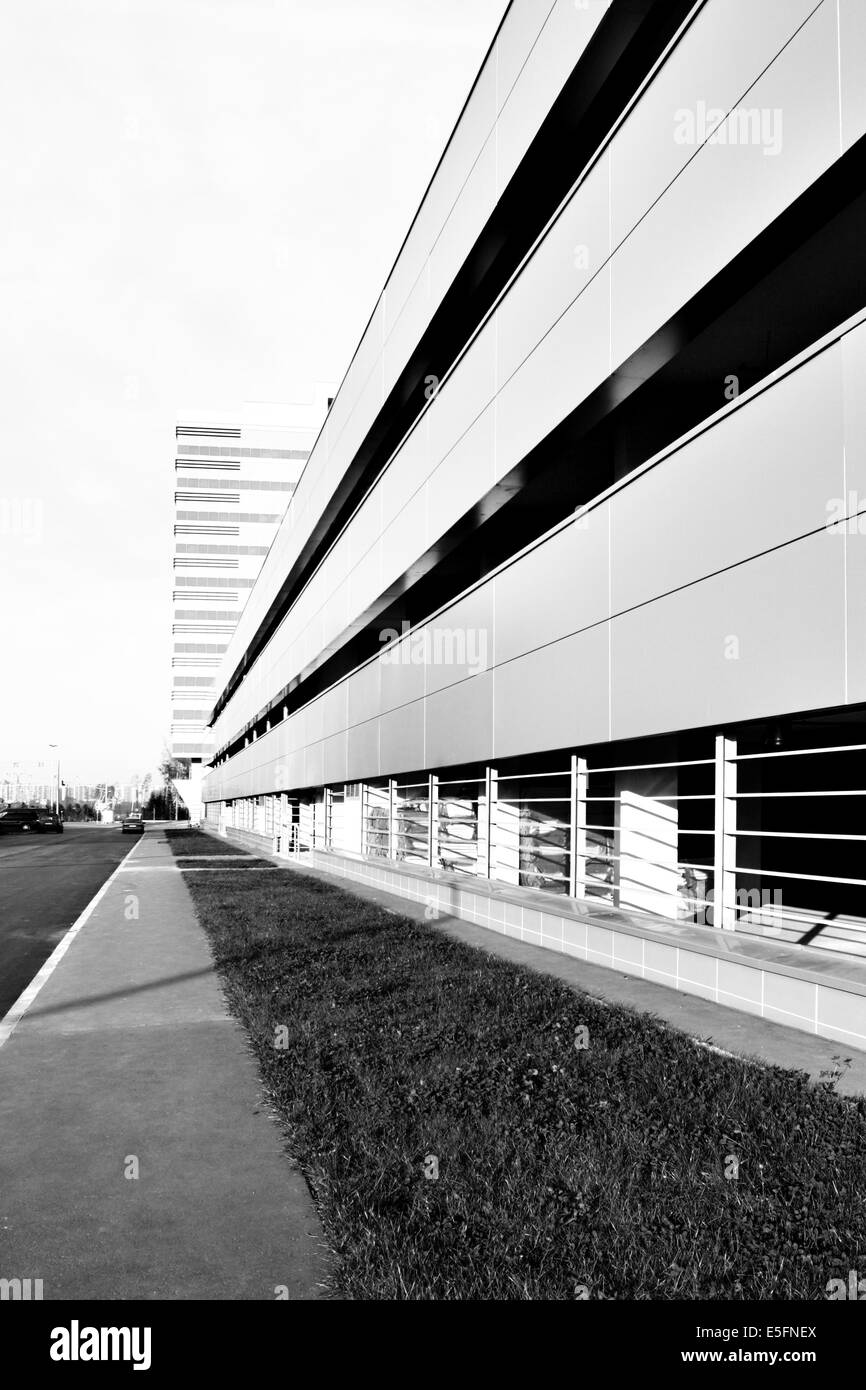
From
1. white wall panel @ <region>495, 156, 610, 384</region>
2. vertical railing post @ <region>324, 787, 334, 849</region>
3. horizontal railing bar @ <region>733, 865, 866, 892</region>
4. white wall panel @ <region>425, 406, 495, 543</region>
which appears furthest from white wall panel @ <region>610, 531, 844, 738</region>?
vertical railing post @ <region>324, 787, 334, 849</region>

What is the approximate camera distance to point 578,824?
1213 cm

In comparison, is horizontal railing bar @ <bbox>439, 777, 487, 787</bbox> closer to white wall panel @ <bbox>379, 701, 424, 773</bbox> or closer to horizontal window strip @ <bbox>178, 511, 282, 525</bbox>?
white wall panel @ <bbox>379, 701, 424, 773</bbox>

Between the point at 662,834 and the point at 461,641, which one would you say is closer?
the point at 662,834

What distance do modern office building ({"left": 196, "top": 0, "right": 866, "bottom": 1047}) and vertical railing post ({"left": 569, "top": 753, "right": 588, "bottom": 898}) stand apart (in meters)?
0.05

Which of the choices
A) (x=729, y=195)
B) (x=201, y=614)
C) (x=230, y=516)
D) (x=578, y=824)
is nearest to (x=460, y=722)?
(x=578, y=824)

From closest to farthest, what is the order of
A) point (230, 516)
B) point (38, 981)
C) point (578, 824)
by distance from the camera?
point (38, 981) → point (578, 824) → point (230, 516)

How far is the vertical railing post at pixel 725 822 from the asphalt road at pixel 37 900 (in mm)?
6438

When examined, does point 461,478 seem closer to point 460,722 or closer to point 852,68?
point 460,722

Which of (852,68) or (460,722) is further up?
(852,68)

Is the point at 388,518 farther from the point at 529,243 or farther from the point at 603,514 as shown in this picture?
the point at 603,514

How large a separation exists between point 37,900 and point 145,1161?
16.0 m

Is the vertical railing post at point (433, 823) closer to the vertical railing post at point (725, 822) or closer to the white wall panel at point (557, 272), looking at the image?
the white wall panel at point (557, 272)

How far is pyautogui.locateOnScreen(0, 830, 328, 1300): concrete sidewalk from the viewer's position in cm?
383

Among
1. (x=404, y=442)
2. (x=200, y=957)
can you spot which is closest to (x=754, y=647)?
(x=200, y=957)
